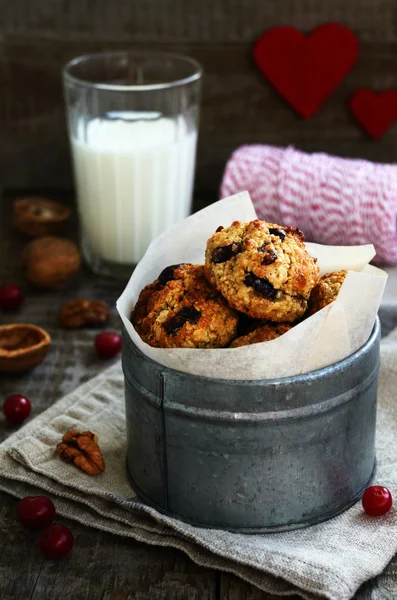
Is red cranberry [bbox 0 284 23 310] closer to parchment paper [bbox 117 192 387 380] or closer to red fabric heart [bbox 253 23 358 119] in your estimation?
parchment paper [bbox 117 192 387 380]

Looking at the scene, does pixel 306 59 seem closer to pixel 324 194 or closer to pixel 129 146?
pixel 324 194

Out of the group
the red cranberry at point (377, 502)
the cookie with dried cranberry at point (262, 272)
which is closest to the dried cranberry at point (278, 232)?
the cookie with dried cranberry at point (262, 272)

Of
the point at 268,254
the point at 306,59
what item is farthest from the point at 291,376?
the point at 306,59

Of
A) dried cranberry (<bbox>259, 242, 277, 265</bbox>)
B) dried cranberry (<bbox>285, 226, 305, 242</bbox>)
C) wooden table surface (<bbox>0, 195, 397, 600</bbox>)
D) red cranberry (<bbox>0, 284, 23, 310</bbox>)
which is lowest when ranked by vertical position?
red cranberry (<bbox>0, 284, 23, 310</bbox>)

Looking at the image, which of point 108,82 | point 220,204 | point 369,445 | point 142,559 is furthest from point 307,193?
point 142,559

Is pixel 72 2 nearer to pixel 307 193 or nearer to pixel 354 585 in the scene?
pixel 307 193

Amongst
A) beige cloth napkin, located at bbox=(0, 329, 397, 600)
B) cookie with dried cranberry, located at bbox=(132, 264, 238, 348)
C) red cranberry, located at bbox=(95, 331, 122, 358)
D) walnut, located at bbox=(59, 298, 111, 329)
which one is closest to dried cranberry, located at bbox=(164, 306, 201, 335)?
cookie with dried cranberry, located at bbox=(132, 264, 238, 348)
